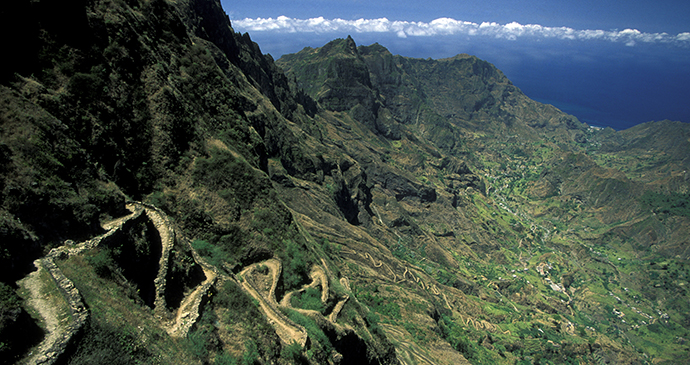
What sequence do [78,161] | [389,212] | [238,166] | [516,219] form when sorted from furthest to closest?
[516,219] → [389,212] → [238,166] → [78,161]

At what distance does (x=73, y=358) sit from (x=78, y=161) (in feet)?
34.3

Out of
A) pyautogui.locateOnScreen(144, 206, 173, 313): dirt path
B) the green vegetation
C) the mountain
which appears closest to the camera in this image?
the mountain

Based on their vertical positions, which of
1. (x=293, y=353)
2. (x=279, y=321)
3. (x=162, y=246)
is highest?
(x=162, y=246)

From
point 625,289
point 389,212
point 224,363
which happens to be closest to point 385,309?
point 224,363

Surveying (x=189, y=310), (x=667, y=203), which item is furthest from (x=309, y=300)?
(x=667, y=203)

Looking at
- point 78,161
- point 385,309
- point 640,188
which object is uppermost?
point 78,161

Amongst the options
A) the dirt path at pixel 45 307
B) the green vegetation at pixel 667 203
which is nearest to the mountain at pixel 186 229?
the dirt path at pixel 45 307

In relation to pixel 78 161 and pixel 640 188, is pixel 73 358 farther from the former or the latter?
pixel 640 188

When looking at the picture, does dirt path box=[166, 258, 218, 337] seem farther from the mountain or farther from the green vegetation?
the green vegetation

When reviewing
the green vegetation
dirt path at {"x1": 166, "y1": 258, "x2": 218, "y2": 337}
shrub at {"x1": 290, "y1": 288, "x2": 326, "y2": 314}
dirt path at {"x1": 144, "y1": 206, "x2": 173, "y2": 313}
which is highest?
dirt path at {"x1": 144, "y1": 206, "x2": 173, "y2": 313}

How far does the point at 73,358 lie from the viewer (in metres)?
10.4

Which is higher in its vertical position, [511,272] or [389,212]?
[389,212]

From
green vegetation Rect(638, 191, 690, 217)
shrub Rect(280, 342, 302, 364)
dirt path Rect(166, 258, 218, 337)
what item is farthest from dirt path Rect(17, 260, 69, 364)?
green vegetation Rect(638, 191, 690, 217)

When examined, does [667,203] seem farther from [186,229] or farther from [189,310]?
[189,310]
